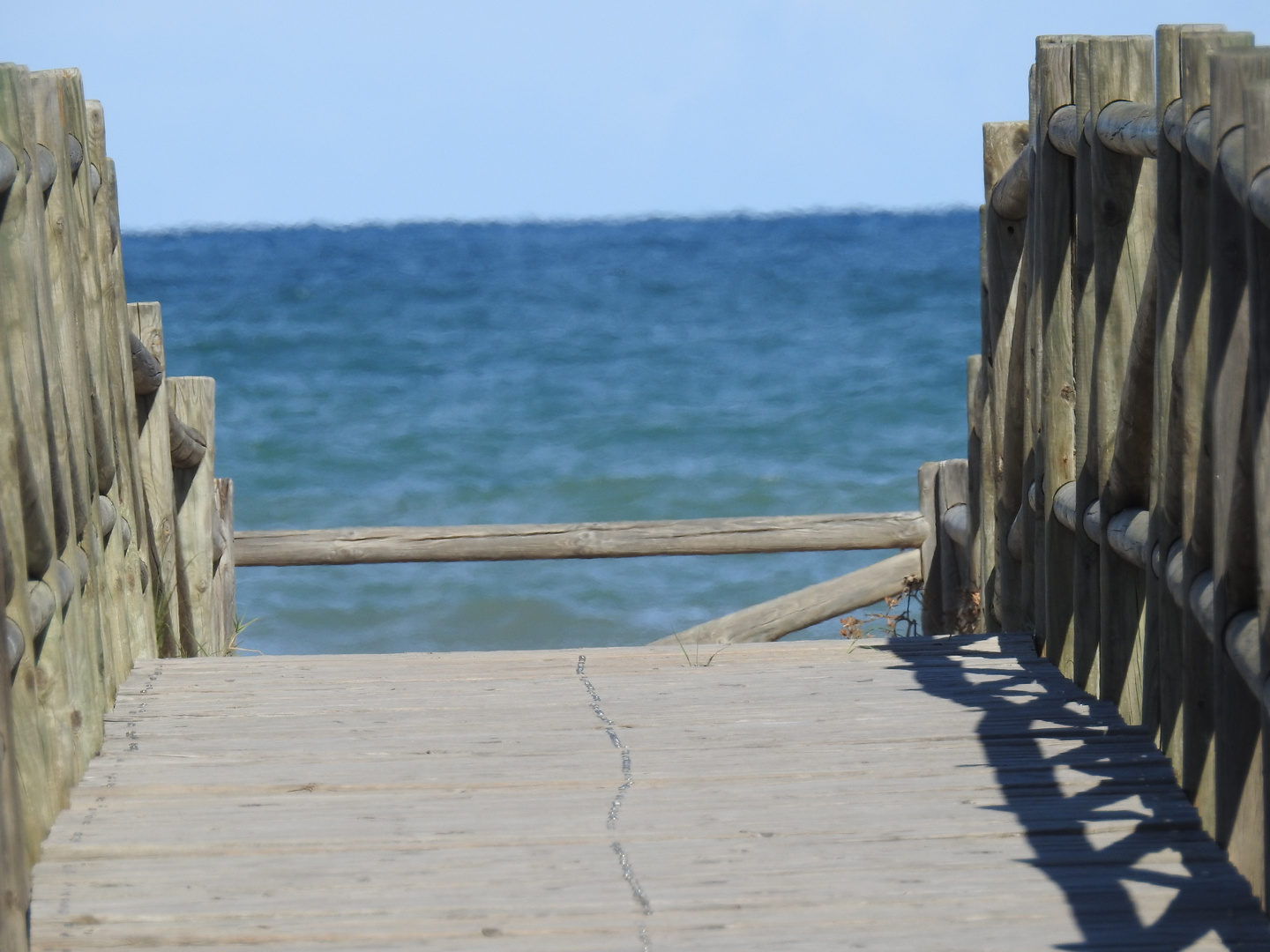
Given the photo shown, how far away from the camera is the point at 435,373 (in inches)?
909

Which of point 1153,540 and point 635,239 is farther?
point 635,239

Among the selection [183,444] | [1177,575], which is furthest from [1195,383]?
[183,444]

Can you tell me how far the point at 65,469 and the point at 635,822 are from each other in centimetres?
141

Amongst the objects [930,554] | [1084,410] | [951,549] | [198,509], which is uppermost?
[1084,410]

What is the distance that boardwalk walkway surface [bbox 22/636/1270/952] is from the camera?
2324mm

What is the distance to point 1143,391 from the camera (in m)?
2.99

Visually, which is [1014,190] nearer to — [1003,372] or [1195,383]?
[1003,372]

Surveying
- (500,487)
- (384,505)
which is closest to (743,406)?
(500,487)

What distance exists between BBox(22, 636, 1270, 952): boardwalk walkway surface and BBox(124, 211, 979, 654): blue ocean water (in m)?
7.97

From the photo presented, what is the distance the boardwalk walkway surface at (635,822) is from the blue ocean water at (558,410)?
26.1 ft

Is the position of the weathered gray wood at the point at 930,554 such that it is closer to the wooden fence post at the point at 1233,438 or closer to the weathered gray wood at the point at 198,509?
the weathered gray wood at the point at 198,509

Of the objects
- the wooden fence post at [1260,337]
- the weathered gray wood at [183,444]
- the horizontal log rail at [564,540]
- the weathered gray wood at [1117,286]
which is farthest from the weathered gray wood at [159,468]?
the wooden fence post at [1260,337]

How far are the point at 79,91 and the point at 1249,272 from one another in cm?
310

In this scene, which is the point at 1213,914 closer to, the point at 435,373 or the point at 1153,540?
the point at 1153,540
